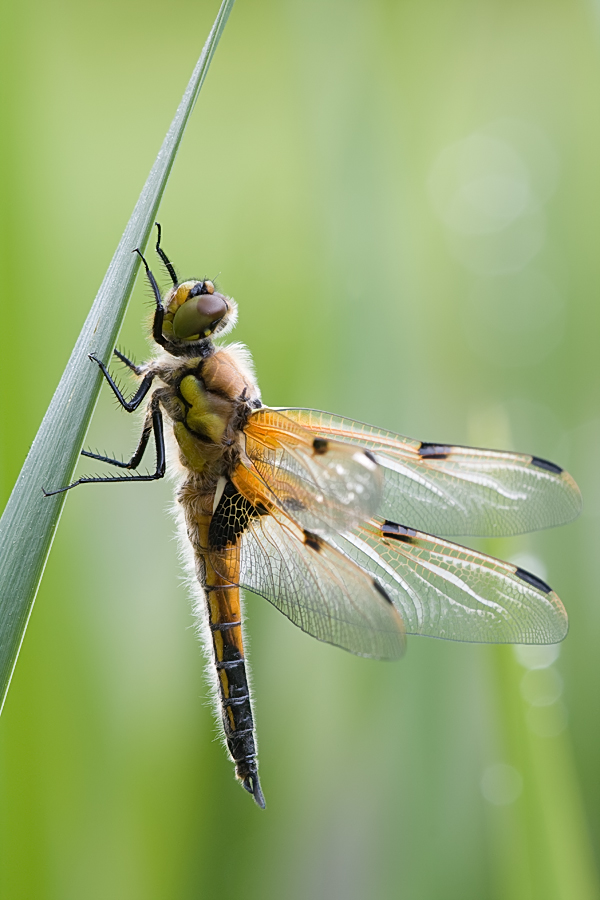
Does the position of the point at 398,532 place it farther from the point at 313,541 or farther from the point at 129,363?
the point at 129,363

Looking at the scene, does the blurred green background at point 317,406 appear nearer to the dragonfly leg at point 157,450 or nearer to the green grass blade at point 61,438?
the dragonfly leg at point 157,450

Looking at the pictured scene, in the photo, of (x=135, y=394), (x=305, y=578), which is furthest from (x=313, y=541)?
(x=135, y=394)

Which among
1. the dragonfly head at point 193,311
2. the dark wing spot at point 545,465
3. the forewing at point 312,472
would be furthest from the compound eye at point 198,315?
the dark wing spot at point 545,465

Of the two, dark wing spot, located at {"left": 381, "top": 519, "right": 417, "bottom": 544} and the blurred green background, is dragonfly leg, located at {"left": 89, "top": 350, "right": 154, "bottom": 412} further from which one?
dark wing spot, located at {"left": 381, "top": 519, "right": 417, "bottom": 544}

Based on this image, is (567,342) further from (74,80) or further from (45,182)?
(74,80)

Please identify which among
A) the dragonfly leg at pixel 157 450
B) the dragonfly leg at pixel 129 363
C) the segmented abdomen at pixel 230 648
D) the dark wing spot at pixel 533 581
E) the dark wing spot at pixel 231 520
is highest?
the dragonfly leg at pixel 129 363
